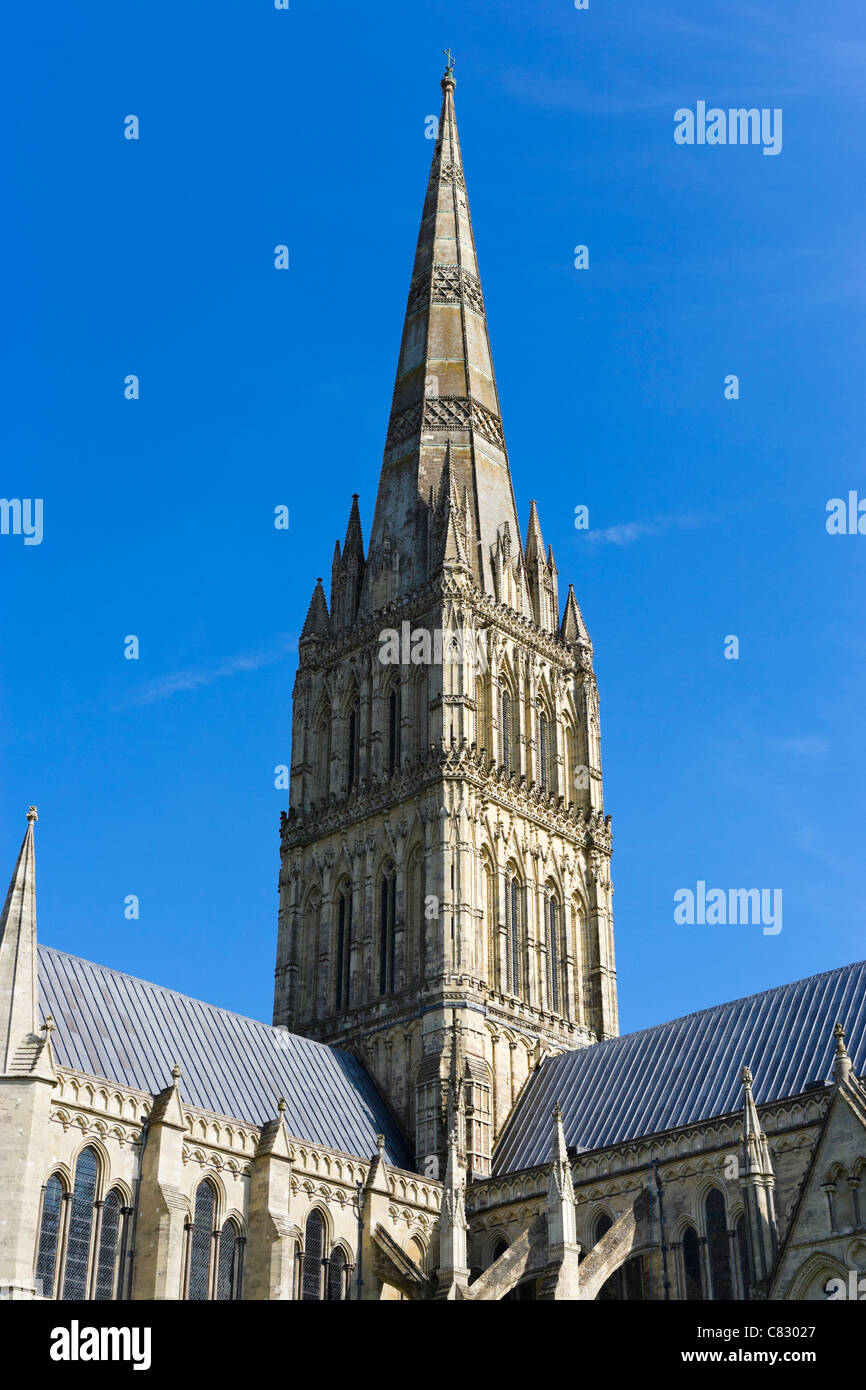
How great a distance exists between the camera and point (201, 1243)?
3784 centimetres

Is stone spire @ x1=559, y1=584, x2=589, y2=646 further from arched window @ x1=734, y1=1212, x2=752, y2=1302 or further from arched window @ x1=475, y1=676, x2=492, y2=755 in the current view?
arched window @ x1=734, y1=1212, x2=752, y2=1302

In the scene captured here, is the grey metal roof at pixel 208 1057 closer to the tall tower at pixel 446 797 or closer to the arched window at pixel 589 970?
the tall tower at pixel 446 797

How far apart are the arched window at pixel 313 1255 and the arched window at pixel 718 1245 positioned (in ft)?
29.8

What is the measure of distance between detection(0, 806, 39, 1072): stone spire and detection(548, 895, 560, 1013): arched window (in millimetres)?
19731

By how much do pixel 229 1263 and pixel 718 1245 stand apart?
1090 cm

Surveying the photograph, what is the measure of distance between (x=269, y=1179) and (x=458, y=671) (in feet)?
58.9

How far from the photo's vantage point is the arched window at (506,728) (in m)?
53.0

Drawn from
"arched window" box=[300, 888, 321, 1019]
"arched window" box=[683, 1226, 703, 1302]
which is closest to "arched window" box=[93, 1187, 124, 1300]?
"arched window" box=[683, 1226, 703, 1302]

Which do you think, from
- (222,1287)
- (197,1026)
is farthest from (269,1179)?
(197,1026)

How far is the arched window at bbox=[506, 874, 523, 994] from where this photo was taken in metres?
50.1

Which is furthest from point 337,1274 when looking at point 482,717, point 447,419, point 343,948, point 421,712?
point 447,419

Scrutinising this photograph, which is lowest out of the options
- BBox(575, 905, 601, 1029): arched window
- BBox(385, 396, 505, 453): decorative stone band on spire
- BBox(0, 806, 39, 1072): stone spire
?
BBox(0, 806, 39, 1072): stone spire
